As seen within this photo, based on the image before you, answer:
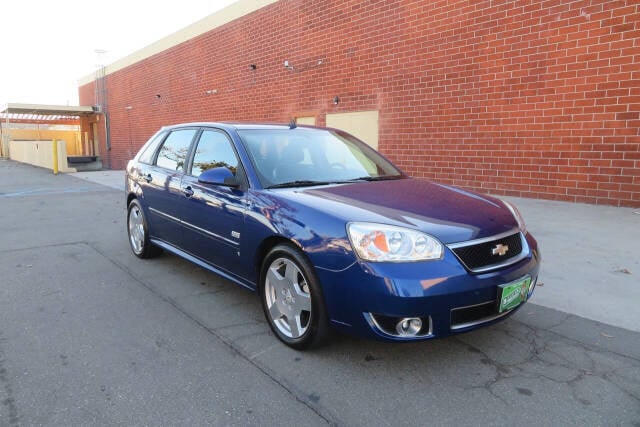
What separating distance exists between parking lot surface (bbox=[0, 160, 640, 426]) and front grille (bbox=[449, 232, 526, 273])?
2.05 ft

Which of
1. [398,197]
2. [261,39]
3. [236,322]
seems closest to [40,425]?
[236,322]

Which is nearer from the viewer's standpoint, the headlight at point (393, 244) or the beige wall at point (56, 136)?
the headlight at point (393, 244)

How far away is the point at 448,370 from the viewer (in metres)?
2.78

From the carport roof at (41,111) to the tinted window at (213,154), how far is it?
27.9 meters

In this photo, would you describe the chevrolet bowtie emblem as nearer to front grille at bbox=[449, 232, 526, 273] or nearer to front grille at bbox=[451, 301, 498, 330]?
front grille at bbox=[449, 232, 526, 273]

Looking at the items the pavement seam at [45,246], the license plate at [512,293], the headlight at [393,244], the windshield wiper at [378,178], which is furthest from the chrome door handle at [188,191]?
the pavement seam at [45,246]

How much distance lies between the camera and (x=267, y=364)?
2.86 metres

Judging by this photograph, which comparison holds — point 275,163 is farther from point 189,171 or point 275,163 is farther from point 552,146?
point 552,146

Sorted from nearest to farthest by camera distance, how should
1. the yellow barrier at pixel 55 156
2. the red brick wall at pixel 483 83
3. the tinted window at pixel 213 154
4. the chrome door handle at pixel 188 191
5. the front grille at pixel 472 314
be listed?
1. the front grille at pixel 472 314
2. the tinted window at pixel 213 154
3. the chrome door handle at pixel 188 191
4. the red brick wall at pixel 483 83
5. the yellow barrier at pixel 55 156

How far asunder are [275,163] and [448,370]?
194cm

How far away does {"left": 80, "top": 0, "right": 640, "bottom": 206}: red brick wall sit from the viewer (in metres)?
7.43

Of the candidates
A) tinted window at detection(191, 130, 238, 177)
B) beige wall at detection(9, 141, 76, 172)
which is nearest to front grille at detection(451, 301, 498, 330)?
tinted window at detection(191, 130, 238, 177)

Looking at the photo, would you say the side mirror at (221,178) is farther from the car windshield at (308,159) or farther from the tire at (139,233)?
the tire at (139,233)

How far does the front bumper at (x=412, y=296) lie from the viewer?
249 cm
